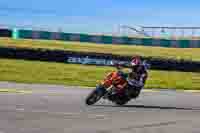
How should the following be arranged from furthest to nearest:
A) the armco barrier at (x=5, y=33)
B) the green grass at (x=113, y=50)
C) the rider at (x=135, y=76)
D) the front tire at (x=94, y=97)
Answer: the armco barrier at (x=5, y=33) → the green grass at (x=113, y=50) → the rider at (x=135, y=76) → the front tire at (x=94, y=97)

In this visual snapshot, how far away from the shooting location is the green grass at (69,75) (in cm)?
2403

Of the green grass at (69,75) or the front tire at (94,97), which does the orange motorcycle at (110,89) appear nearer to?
the front tire at (94,97)

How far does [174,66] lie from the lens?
28156 mm

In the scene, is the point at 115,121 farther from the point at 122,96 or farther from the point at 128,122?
the point at 122,96

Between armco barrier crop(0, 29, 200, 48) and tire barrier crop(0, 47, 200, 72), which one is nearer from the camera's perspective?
tire barrier crop(0, 47, 200, 72)

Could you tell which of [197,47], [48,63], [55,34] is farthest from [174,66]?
[55,34]

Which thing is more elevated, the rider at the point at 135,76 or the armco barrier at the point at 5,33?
the armco barrier at the point at 5,33

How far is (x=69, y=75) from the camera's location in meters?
26.0

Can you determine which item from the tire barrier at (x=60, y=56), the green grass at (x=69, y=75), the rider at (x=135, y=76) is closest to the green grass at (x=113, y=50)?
the tire barrier at (x=60, y=56)

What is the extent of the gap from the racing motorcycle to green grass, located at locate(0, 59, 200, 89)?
724 centimetres

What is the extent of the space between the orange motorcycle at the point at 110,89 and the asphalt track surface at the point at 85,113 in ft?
0.74

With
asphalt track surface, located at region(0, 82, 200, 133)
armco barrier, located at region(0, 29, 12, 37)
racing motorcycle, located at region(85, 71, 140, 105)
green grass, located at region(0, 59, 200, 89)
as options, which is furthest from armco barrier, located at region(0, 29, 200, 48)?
racing motorcycle, located at region(85, 71, 140, 105)

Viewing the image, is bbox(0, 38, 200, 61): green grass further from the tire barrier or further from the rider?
the rider

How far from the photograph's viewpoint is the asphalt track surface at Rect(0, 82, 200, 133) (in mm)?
11551
